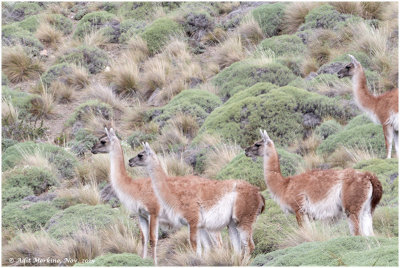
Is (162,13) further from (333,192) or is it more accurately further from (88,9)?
(333,192)

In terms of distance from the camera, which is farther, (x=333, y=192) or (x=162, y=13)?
(x=162, y=13)

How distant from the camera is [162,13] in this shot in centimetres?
2367

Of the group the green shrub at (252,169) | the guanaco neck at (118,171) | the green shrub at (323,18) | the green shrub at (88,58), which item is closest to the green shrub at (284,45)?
the green shrub at (323,18)

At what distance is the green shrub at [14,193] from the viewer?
40.9ft

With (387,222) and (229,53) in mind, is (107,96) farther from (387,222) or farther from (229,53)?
(387,222)

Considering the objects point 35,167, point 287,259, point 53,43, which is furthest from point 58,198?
point 53,43

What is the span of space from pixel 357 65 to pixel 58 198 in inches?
227

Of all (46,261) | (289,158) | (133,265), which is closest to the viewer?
(133,265)

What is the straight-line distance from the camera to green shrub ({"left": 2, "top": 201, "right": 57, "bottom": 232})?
11062mm

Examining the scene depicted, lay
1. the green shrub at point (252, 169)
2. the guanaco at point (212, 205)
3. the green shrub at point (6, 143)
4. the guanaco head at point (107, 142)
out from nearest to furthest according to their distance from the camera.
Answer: the guanaco at point (212, 205) < the guanaco head at point (107, 142) < the green shrub at point (252, 169) < the green shrub at point (6, 143)

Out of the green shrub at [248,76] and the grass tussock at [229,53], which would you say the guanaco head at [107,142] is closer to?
the green shrub at [248,76]

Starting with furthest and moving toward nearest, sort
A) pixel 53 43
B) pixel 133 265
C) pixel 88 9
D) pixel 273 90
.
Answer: pixel 88 9, pixel 53 43, pixel 273 90, pixel 133 265

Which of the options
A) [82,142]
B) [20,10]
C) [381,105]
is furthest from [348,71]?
[20,10]

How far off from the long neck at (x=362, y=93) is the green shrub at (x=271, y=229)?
2.87 meters
